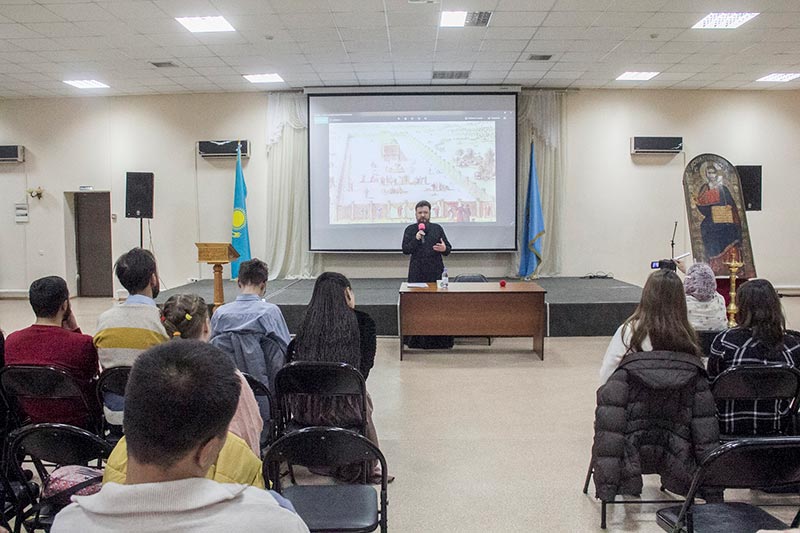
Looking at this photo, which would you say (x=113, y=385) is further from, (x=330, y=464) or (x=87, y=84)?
(x=87, y=84)

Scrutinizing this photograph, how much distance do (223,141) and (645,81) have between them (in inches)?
256

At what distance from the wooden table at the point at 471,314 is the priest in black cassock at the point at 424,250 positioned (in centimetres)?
50

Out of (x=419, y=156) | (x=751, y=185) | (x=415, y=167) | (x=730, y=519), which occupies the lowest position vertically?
(x=730, y=519)

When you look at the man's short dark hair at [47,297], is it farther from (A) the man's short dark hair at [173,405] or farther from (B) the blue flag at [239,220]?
(B) the blue flag at [239,220]

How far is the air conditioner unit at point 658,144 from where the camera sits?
9.64 metres

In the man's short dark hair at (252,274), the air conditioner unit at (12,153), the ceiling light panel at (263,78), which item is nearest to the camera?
the man's short dark hair at (252,274)

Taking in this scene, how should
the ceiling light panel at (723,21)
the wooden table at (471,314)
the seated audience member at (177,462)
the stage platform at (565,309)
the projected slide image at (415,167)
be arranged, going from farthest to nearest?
the projected slide image at (415,167)
the stage platform at (565,309)
the ceiling light panel at (723,21)
the wooden table at (471,314)
the seated audience member at (177,462)

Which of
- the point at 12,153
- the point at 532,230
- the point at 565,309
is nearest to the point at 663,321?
the point at 565,309

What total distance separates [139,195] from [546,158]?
6.22 metres

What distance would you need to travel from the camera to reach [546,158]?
383 inches

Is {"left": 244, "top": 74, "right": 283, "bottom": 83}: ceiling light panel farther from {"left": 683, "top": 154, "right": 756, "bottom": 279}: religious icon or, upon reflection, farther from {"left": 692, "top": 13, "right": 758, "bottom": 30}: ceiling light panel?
{"left": 683, "top": 154, "right": 756, "bottom": 279}: religious icon

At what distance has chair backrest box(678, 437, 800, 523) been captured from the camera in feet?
6.01

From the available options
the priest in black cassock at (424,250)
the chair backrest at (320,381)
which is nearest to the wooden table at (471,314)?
the priest in black cassock at (424,250)

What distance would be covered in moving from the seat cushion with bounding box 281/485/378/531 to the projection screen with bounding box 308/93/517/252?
736cm
